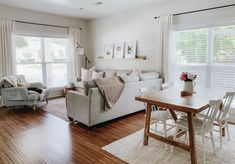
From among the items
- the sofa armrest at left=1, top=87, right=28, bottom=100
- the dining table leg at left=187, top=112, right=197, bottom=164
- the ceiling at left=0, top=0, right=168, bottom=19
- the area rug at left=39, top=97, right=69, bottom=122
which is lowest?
the area rug at left=39, top=97, right=69, bottom=122

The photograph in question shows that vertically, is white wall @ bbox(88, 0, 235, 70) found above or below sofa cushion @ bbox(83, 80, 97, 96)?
above

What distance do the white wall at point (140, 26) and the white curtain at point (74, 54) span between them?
0.59 meters

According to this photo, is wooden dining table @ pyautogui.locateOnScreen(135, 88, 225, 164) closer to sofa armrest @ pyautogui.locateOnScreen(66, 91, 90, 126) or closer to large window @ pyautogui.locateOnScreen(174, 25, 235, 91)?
sofa armrest @ pyautogui.locateOnScreen(66, 91, 90, 126)

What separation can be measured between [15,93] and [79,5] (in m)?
2.84

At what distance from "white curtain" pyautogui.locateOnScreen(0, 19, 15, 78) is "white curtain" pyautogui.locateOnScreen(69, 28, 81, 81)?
1.84 m

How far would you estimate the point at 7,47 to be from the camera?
16.3 feet

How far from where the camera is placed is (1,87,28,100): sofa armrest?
4379 mm

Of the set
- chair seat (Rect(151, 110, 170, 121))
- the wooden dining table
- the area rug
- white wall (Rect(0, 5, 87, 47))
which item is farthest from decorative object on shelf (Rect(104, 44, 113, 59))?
the wooden dining table

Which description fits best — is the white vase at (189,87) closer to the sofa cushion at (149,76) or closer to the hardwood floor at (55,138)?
the hardwood floor at (55,138)

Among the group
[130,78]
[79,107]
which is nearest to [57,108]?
→ [79,107]

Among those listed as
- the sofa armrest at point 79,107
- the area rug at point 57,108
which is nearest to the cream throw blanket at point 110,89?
the sofa armrest at point 79,107

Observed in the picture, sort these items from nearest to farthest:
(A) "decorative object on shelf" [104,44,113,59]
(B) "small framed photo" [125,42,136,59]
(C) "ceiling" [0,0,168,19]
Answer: (C) "ceiling" [0,0,168,19], (B) "small framed photo" [125,42,136,59], (A) "decorative object on shelf" [104,44,113,59]

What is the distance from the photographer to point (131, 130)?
329 cm

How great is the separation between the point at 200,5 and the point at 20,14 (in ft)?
15.9
